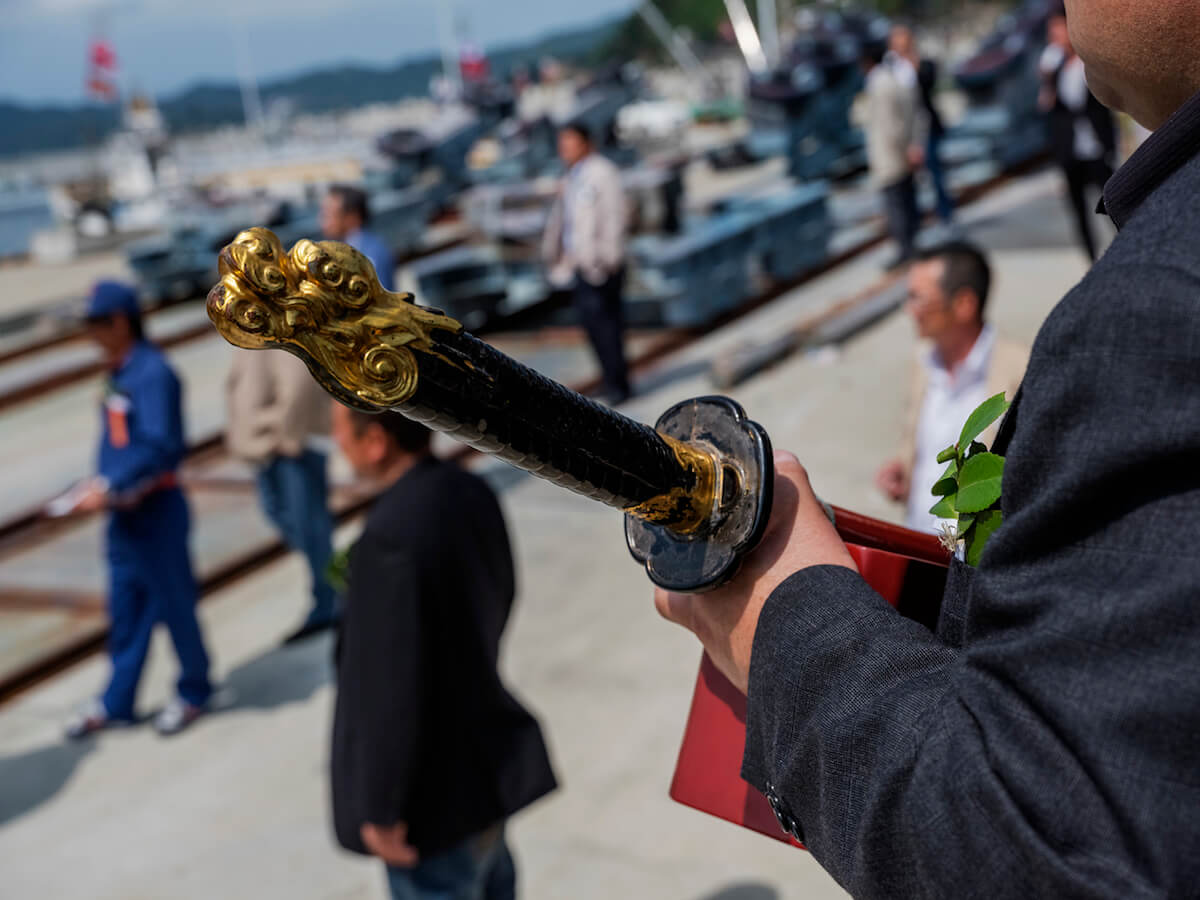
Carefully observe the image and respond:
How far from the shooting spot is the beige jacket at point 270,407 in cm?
507

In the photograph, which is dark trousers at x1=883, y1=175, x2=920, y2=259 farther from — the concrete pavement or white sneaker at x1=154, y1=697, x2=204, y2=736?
white sneaker at x1=154, y1=697, x2=204, y2=736

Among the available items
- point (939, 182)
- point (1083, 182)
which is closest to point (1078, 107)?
point (1083, 182)

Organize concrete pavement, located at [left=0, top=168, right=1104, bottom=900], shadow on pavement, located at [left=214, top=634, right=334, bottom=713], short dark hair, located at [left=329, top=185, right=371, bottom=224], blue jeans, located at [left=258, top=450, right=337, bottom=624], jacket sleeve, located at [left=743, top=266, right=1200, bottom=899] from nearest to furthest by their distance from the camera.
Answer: jacket sleeve, located at [left=743, top=266, right=1200, bottom=899] < concrete pavement, located at [left=0, top=168, right=1104, bottom=900] < shadow on pavement, located at [left=214, top=634, right=334, bottom=713] < blue jeans, located at [left=258, top=450, right=337, bottom=624] < short dark hair, located at [left=329, top=185, right=371, bottom=224]

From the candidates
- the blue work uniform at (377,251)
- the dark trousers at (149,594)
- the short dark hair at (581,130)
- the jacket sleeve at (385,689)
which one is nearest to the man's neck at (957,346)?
the jacket sleeve at (385,689)

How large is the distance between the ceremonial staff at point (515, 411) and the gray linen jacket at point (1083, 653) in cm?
25

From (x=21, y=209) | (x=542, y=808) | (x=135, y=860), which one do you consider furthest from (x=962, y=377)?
(x=21, y=209)

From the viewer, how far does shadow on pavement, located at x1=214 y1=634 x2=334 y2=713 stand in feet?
16.1

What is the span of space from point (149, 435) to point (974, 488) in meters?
4.12

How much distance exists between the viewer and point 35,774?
15.0ft

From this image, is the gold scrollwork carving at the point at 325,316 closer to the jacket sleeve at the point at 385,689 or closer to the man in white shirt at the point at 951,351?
the jacket sleeve at the point at 385,689

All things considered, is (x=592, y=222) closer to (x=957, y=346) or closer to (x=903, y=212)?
(x=903, y=212)

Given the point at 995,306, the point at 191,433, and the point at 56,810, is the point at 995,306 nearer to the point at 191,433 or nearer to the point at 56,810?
the point at 191,433

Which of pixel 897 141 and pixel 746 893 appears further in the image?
pixel 897 141

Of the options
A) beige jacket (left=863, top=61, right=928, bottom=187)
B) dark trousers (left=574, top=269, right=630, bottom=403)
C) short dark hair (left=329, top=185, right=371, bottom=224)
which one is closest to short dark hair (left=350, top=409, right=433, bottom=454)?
short dark hair (left=329, top=185, right=371, bottom=224)
